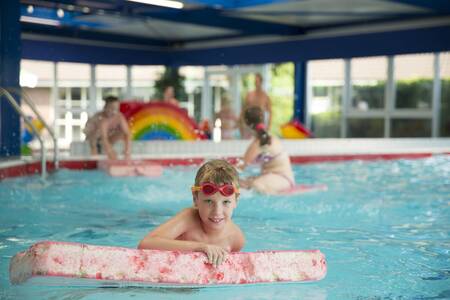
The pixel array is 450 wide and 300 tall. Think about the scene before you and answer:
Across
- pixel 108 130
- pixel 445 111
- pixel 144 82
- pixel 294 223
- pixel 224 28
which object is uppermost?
pixel 224 28

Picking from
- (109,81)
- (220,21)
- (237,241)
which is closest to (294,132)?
(220,21)

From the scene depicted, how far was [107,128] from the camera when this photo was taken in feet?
30.3

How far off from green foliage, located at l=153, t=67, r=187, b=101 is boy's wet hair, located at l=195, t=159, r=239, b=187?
1712cm

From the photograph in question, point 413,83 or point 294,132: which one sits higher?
point 413,83

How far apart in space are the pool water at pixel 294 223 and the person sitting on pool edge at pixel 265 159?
16 centimetres

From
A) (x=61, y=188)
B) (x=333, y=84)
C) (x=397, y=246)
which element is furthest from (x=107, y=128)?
(x=333, y=84)

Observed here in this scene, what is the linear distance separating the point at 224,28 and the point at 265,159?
946 cm

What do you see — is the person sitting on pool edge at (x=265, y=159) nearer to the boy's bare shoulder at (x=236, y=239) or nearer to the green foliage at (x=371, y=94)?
the boy's bare shoulder at (x=236, y=239)

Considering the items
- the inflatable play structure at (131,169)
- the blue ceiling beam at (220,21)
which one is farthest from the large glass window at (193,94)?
the inflatable play structure at (131,169)

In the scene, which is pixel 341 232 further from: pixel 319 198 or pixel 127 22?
pixel 127 22

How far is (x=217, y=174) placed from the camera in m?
2.85

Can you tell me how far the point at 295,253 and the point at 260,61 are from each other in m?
15.5

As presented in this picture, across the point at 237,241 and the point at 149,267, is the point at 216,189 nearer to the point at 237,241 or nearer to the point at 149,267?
the point at 149,267

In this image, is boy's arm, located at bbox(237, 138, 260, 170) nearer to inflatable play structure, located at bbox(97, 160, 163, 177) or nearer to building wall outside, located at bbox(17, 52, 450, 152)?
inflatable play structure, located at bbox(97, 160, 163, 177)
